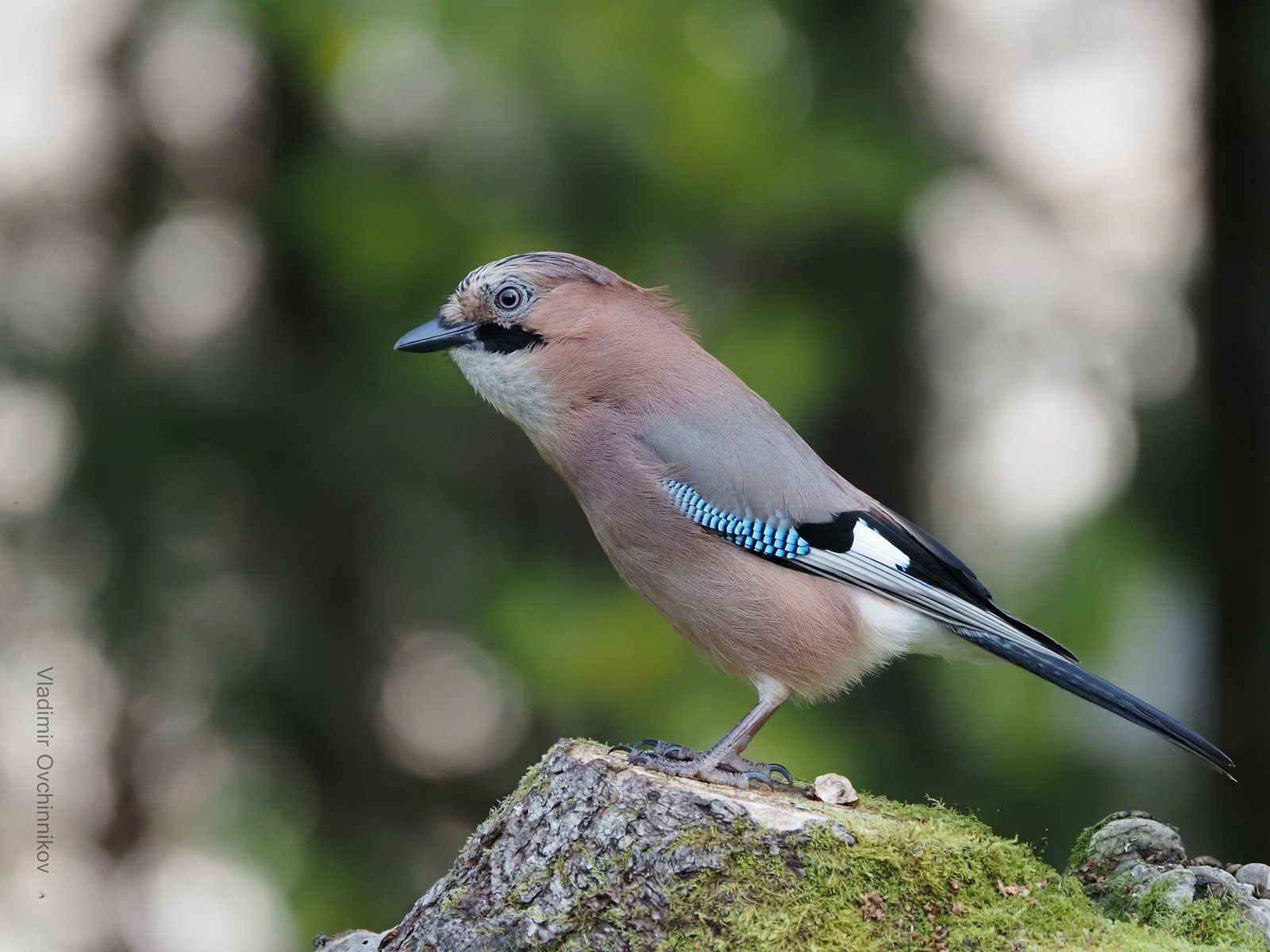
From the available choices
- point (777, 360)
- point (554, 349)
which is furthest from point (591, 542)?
point (554, 349)

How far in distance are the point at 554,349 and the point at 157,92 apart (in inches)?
183

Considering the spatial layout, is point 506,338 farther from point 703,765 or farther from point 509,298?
point 703,765

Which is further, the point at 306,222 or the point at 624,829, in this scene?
the point at 306,222

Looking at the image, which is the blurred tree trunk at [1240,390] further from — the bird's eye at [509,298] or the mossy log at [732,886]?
the bird's eye at [509,298]

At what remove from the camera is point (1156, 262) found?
8.16 metres

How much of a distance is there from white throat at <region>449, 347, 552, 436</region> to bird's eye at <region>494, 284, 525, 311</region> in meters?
0.16

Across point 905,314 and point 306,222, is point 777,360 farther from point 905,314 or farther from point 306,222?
point 306,222

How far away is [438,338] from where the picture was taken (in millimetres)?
4520

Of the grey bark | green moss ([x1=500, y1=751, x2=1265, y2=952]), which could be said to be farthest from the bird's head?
green moss ([x1=500, y1=751, x2=1265, y2=952])

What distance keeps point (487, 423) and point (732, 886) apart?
193 inches

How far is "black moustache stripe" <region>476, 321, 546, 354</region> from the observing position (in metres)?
4.57

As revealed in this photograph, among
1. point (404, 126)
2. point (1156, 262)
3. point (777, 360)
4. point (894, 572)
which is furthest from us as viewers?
point (1156, 262)

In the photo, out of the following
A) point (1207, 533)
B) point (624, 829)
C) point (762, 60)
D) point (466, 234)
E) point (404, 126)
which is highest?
point (762, 60)

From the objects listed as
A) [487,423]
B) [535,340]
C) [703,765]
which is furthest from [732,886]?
[487,423]
